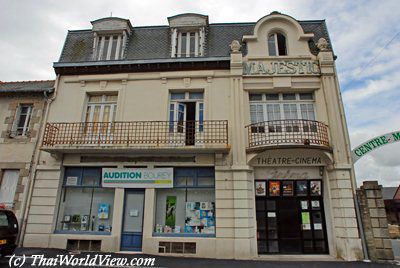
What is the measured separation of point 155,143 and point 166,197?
7.13ft

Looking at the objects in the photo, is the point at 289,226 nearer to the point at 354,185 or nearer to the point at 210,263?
the point at 354,185

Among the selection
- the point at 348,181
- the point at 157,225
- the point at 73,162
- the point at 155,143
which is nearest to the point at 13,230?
the point at 73,162

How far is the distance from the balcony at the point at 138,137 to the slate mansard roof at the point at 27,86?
1975mm

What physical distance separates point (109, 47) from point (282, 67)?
26.5 ft

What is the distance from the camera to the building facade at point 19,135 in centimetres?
943

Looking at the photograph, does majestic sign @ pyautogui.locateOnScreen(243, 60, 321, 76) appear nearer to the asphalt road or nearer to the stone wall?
the stone wall

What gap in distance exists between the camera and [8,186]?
31.7ft

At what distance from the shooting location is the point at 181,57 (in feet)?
34.0

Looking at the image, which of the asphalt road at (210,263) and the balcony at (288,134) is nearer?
the asphalt road at (210,263)

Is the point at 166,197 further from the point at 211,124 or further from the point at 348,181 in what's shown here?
the point at 348,181

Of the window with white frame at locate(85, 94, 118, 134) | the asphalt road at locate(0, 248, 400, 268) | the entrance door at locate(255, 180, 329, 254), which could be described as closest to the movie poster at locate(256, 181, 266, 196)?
the entrance door at locate(255, 180, 329, 254)

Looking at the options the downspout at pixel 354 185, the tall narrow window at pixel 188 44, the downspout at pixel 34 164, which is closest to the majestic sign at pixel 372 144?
the downspout at pixel 354 185

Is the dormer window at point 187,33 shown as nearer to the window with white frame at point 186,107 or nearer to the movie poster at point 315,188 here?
the window with white frame at point 186,107

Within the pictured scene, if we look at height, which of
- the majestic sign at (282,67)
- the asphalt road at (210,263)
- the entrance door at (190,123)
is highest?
the majestic sign at (282,67)
